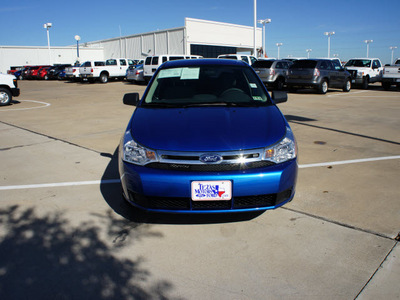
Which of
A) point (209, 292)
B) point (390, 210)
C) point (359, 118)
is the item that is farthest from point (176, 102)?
point (359, 118)

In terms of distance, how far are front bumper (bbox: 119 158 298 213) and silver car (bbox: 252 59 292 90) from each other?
15863 millimetres

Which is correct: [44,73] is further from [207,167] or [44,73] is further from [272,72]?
[207,167]

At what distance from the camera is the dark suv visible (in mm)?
16047

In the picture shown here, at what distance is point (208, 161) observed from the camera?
9.18 feet

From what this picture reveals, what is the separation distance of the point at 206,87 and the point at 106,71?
25.0m

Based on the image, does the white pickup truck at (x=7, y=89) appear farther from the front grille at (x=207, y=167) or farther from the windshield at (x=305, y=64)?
the front grille at (x=207, y=167)

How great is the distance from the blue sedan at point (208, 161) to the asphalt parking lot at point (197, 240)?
36cm

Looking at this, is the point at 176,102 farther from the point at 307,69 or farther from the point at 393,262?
the point at 307,69

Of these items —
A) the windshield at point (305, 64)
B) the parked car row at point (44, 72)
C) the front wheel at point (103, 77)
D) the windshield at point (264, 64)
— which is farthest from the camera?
the parked car row at point (44, 72)

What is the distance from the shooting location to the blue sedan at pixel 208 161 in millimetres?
2789

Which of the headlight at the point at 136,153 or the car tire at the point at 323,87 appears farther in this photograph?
the car tire at the point at 323,87

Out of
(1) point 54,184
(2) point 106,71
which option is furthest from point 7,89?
(2) point 106,71

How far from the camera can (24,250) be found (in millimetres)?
2830

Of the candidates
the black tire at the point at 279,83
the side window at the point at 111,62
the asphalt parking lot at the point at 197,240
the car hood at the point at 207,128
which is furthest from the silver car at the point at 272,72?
the car hood at the point at 207,128
